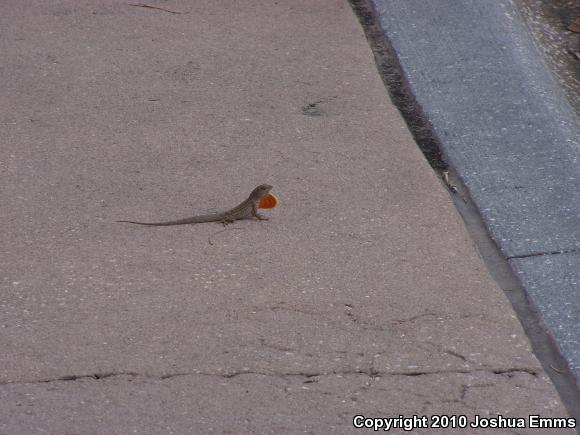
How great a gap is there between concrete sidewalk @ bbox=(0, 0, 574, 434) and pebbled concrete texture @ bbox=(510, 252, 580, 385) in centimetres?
18

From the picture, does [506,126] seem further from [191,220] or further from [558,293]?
[191,220]

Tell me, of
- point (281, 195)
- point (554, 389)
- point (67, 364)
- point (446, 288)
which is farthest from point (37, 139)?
point (554, 389)

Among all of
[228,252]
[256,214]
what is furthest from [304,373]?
[256,214]

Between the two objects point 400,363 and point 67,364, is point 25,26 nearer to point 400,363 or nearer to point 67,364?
point 67,364

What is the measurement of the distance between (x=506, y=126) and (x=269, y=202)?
1755 mm

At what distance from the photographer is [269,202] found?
203 inches

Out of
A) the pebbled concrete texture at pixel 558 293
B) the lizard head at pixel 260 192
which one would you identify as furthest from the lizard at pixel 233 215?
the pebbled concrete texture at pixel 558 293

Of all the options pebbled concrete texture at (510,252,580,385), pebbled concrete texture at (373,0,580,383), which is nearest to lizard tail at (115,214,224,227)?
pebbled concrete texture at (373,0,580,383)

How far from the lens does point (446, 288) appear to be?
4.62m

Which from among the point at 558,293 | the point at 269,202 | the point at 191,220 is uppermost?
the point at 558,293

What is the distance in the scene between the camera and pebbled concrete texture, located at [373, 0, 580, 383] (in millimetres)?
4820

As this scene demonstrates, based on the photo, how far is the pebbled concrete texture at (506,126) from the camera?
4820mm

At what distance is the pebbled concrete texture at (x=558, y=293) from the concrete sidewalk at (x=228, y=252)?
7.0 inches

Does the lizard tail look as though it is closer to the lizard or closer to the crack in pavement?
the lizard
